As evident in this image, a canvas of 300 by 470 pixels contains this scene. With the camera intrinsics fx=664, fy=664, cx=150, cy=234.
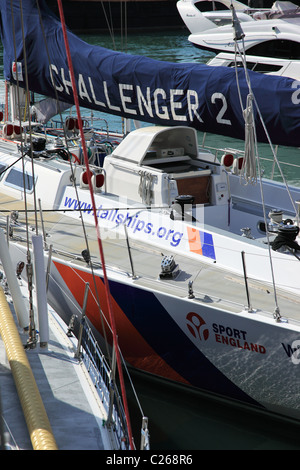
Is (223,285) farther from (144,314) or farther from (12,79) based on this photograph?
(12,79)

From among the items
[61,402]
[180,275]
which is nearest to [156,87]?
[180,275]

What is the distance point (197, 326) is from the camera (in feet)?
24.9

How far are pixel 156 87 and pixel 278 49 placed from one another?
1348 centimetres

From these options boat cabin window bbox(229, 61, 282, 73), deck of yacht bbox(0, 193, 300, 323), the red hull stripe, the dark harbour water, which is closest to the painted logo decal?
deck of yacht bbox(0, 193, 300, 323)

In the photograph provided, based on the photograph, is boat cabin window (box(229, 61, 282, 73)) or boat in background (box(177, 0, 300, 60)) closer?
boat cabin window (box(229, 61, 282, 73))

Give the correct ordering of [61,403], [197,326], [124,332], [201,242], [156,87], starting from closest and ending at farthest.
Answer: [61,403]
[197,326]
[124,332]
[201,242]
[156,87]

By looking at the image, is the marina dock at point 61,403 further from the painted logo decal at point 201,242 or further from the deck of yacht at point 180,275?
the painted logo decal at point 201,242

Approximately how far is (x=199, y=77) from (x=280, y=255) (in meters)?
2.61

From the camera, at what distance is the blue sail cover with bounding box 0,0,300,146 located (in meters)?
7.98

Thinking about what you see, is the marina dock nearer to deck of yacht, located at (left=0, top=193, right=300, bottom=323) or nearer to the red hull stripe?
the red hull stripe

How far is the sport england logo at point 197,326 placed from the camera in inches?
297

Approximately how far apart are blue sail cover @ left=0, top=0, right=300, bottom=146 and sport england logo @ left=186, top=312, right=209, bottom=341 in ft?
7.70

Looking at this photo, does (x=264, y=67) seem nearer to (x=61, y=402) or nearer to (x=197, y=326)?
(x=197, y=326)
